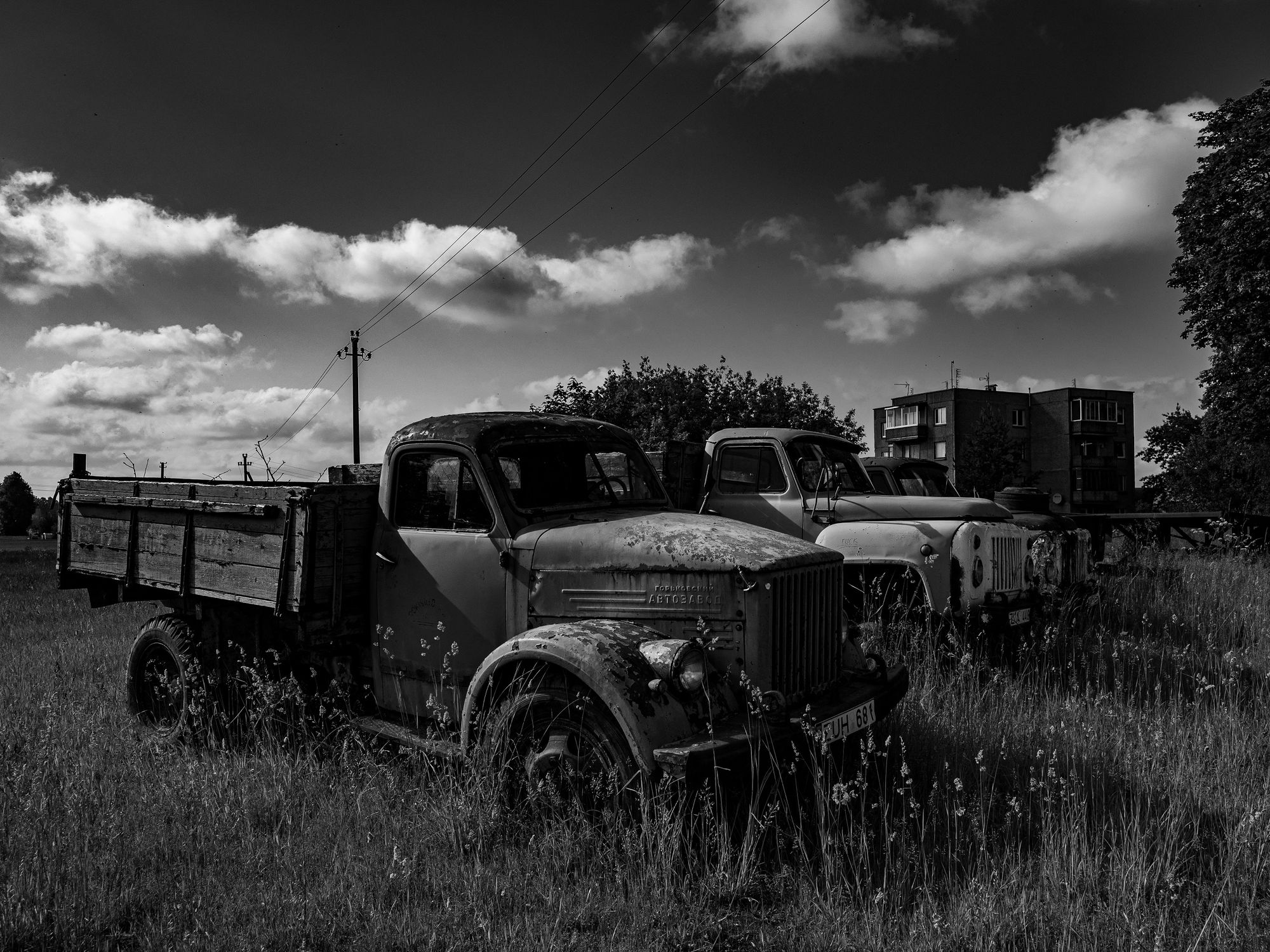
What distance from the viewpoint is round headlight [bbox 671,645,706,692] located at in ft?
11.1

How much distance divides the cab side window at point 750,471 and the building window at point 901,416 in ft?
183

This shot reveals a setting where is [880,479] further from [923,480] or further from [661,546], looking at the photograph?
[661,546]

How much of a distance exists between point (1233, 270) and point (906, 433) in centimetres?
4251

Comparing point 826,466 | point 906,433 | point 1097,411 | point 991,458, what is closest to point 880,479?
point 826,466

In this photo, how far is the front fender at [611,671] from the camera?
3.21 meters

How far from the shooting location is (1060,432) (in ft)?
190

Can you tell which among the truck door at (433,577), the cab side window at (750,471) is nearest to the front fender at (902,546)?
the cab side window at (750,471)

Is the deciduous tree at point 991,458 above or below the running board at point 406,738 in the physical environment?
above

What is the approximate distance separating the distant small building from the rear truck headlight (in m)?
56.2

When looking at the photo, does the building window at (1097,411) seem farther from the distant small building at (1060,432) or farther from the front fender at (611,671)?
the front fender at (611,671)

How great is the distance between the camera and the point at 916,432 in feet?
196

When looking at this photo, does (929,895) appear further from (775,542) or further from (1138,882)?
(775,542)

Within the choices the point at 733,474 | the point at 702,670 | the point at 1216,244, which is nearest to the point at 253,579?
the point at 702,670

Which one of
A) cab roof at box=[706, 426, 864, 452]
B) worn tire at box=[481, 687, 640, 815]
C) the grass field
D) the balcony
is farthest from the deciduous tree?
worn tire at box=[481, 687, 640, 815]
